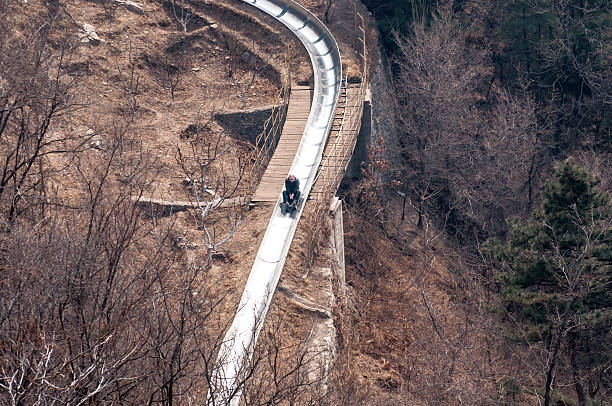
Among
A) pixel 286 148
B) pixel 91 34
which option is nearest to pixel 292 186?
pixel 286 148

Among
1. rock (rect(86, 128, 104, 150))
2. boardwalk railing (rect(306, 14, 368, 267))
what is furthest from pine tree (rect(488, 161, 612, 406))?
rock (rect(86, 128, 104, 150))

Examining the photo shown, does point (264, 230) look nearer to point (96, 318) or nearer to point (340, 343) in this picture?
point (340, 343)

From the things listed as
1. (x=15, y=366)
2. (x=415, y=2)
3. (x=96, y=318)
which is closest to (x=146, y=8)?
(x=415, y=2)

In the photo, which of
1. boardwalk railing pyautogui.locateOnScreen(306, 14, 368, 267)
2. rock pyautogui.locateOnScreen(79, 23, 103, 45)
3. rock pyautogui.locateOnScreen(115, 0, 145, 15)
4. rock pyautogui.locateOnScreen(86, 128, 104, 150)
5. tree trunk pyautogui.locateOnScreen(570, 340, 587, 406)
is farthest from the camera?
rock pyautogui.locateOnScreen(115, 0, 145, 15)

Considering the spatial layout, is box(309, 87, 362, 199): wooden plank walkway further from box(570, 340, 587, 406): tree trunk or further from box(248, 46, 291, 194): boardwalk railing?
box(570, 340, 587, 406): tree trunk

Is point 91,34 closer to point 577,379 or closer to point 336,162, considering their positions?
point 336,162

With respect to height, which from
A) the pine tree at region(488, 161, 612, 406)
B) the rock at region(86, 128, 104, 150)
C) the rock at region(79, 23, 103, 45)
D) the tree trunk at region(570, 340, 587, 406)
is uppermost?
the rock at region(79, 23, 103, 45)
